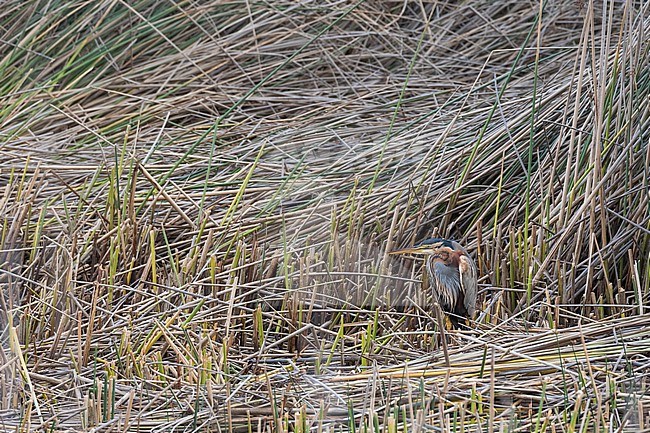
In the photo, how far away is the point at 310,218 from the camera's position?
339 cm

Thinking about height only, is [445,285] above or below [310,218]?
below

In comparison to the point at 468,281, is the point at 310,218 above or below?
above

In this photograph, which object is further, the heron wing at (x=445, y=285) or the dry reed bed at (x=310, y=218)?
the heron wing at (x=445, y=285)

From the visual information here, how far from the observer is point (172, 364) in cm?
241

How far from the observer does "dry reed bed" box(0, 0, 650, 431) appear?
225 centimetres

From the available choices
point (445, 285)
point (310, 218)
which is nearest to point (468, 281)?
point (445, 285)

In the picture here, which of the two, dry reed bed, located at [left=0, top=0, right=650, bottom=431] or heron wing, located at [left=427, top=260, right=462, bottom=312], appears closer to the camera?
dry reed bed, located at [left=0, top=0, right=650, bottom=431]

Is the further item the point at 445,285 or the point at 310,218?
the point at 310,218

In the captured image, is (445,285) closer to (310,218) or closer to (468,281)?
(468,281)

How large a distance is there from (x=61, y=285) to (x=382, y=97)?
2.06 meters

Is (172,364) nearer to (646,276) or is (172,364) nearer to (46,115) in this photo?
(646,276)

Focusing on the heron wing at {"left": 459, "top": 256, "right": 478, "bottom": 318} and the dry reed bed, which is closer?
the dry reed bed

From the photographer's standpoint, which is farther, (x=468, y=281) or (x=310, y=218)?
(x=310, y=218)

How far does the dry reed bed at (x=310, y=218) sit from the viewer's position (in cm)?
225
